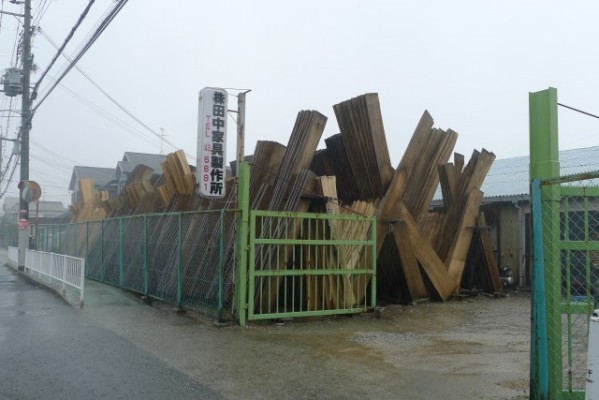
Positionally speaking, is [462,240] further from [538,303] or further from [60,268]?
[60,268]

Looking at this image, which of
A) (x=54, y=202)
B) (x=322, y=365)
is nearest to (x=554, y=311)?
(x=322, y=365)

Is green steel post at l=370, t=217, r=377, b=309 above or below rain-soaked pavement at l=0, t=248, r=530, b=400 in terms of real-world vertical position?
above

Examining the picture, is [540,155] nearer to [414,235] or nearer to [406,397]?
[406,397]

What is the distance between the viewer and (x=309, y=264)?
1050cm

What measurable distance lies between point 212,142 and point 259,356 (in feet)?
15.2

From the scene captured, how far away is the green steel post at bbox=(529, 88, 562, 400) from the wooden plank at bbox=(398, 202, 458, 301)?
7472 millimetres

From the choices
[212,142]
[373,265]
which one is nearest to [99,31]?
[212,142]

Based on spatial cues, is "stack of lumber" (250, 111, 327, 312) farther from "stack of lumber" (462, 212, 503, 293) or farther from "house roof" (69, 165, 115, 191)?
"house roof" (69, 165, 115, 191)

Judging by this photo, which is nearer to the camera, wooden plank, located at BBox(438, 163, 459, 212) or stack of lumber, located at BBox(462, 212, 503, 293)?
wooden plank, located at BBox(438, 163, 459, 212)

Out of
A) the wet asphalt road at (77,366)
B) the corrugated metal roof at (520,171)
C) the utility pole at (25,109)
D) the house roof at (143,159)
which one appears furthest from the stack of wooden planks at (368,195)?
the house roof at (143,159)

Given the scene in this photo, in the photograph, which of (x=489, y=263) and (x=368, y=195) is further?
(x=489, y=263)

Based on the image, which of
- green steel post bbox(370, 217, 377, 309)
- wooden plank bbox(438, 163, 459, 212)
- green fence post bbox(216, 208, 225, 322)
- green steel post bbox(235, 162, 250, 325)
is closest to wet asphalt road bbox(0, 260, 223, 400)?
green fence post bbox(216, 208, 225, 322)

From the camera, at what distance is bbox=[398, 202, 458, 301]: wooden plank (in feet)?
41.5

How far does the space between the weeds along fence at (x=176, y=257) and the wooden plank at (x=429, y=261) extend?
176 inches
